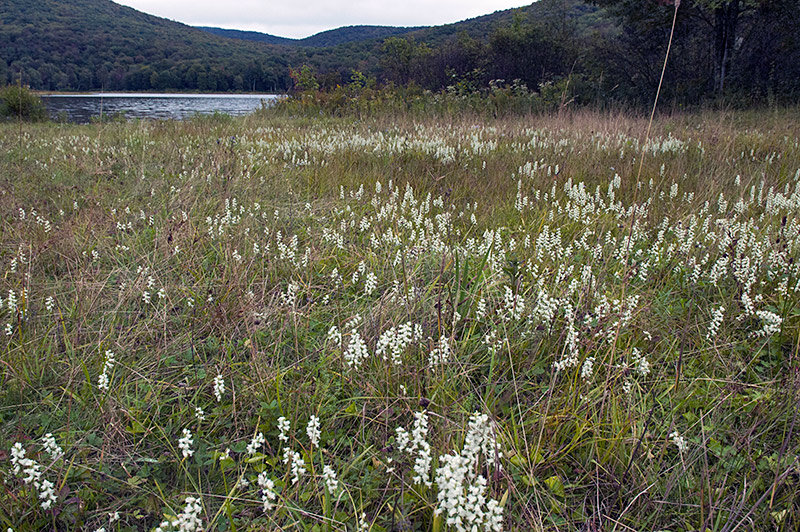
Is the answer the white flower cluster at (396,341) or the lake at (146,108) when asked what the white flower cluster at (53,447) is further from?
the lake at (146,108)

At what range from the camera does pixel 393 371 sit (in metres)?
2.18

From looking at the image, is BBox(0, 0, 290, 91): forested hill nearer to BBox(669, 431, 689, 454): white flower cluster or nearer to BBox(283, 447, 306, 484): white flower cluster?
BBox(283, 447, 306, 484): white flower cluster

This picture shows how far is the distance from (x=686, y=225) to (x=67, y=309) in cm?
475

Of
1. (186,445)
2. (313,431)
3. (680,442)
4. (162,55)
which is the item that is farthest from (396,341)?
(162,55)

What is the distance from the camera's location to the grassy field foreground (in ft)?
5.20

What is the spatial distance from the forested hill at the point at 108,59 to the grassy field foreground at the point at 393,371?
2755cm

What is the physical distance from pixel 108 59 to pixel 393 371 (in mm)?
65231

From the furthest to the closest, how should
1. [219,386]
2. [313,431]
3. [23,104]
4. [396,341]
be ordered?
1. [23,104]
2. [396,341]
3. [219,386]
4. [313,431]

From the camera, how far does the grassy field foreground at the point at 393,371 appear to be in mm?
1585

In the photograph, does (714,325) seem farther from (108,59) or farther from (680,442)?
(108,59)


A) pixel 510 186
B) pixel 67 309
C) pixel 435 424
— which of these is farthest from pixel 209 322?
pixel 510 186

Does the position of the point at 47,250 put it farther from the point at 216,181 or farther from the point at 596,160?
the point at 596,160

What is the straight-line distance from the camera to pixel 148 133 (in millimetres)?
9867

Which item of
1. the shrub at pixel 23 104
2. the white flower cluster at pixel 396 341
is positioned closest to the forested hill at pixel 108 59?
the shrub at pixel 23 104
